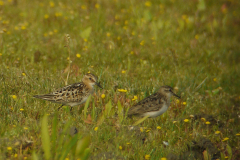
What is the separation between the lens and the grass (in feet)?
21.0

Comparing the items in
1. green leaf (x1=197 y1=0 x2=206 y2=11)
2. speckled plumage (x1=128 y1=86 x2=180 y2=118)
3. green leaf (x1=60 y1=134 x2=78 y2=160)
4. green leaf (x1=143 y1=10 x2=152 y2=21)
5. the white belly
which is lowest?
the white belly

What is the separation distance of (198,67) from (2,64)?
5517 millimetres

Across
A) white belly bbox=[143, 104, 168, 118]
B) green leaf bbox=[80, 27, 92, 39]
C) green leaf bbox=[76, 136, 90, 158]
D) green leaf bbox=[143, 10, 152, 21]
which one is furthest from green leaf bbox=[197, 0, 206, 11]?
green leaf bbox=[76, 136, 90, 158]

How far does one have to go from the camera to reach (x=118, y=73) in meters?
9.30

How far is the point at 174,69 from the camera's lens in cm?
1055

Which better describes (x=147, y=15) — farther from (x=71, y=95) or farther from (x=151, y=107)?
(x=71, y=95)

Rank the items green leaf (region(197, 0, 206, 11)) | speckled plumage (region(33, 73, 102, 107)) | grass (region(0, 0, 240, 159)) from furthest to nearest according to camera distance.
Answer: green leaf (region(197, 0, 206, 11)) < speckled plumage (region(33, 73, 102, 107)) < grass (region(0, 0, 240, 159))

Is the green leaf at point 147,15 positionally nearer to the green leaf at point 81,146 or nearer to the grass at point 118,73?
the grass at point 118,73

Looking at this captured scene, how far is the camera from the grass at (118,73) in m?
6.39

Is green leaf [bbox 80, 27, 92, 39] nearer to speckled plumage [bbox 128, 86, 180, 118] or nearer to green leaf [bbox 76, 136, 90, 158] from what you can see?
speckled plumage [bbox 128, 86, 180, 118]

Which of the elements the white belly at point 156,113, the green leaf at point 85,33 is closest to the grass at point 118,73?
the green leaf at point 85,33

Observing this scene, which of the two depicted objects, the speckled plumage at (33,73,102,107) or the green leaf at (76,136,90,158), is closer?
the green leaf at (76,136,90,158)

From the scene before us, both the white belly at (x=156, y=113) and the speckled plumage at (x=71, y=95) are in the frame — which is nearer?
the speckled plumage at (x=71, y=95)

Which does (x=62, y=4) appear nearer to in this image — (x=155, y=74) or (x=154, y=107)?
(x=155, y=74)
